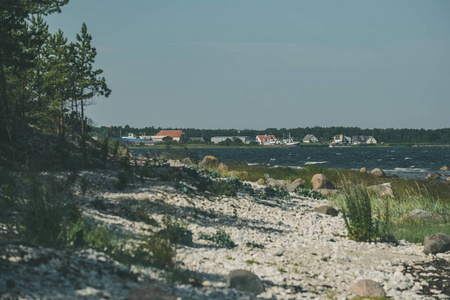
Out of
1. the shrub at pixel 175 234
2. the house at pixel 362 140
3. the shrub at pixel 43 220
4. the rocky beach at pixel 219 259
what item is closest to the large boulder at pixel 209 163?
the rocky beach at pixel 219 259

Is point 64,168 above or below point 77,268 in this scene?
above

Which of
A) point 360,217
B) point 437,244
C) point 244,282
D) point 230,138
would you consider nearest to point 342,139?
point 230,138

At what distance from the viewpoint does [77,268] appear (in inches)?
215

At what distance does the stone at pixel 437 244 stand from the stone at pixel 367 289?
321 cm

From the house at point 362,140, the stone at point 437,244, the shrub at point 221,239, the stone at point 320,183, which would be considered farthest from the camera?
the house at point 362,140

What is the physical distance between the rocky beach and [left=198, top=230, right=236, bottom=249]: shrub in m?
0.05

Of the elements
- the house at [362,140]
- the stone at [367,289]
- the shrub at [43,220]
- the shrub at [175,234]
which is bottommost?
the stone at [367,289]

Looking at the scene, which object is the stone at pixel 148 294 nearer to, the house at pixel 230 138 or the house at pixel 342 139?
the house at pixel 230 138

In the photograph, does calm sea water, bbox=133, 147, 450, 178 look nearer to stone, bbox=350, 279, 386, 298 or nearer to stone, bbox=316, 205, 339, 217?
stone, bbox=316, 205, 339, 217

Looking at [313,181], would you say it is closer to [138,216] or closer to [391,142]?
[138,216]

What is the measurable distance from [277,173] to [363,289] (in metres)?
19.9

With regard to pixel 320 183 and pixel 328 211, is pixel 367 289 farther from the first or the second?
pixel 320 183

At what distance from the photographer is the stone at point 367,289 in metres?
7.03

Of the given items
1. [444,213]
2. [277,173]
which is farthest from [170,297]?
[277,173]
